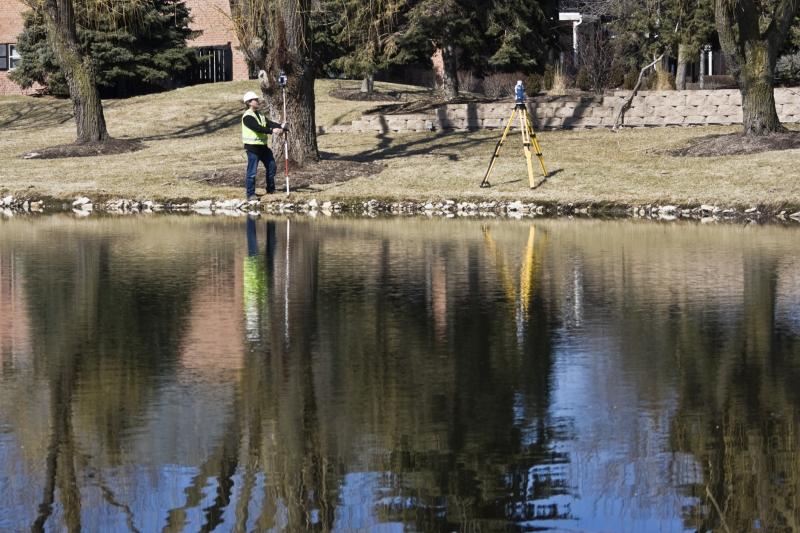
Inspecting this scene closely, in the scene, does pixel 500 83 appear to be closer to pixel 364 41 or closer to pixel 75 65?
pixel 364 41

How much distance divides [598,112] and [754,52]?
6984 millimetres

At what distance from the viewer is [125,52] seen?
50094 mm

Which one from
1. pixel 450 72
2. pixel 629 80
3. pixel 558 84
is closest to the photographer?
pixel 558 84

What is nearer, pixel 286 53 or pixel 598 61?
pixel 286 53

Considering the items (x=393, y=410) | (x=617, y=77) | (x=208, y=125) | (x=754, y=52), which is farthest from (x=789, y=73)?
(x=393, y=410)

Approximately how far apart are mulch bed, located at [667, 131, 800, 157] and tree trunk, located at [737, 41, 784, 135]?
0.28m

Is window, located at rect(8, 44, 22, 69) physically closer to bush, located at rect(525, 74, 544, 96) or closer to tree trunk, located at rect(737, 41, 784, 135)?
bush, located at rect(525, 74, 544, 96)

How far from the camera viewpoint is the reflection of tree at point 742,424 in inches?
248

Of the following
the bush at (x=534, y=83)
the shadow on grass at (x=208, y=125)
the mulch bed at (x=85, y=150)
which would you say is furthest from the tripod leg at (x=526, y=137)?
the bush at (x=534, y=83)

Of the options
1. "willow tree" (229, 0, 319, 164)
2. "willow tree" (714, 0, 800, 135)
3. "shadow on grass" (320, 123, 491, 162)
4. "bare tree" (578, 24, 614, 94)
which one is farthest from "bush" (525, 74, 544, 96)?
"willow tree" (229, 0, 319, 164)

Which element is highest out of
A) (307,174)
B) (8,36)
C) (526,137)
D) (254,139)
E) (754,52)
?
(8,36)

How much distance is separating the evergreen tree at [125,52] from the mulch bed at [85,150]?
11623 millimetres

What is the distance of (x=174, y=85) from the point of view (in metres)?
56.7

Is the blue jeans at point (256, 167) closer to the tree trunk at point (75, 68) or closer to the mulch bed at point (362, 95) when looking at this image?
the tree trunk at point (75, 68)
